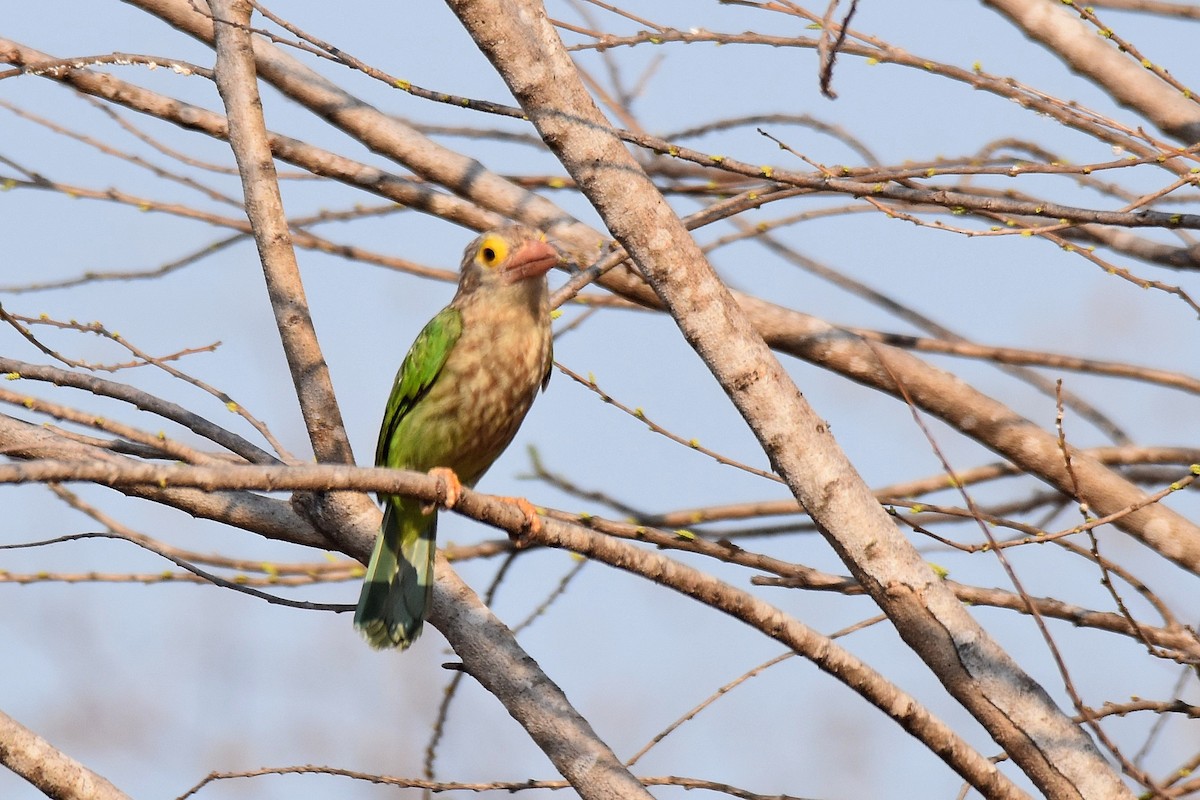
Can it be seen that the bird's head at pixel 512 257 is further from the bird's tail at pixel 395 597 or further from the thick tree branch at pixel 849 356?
the bird's tail at pixel 395 597

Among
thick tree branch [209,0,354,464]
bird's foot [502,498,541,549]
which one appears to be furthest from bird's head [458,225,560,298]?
bird's foot [502,498,541,549]

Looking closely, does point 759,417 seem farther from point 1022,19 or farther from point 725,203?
point 1022,19

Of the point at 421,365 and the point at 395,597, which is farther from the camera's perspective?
the point at 421,365

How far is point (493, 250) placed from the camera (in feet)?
15.3

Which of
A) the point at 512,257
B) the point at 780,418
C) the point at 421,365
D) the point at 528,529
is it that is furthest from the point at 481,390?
the point at 780,418

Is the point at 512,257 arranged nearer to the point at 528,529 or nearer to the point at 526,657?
the point at 526,657

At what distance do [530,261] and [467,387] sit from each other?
1.58ft

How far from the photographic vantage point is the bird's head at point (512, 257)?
14.9 ft

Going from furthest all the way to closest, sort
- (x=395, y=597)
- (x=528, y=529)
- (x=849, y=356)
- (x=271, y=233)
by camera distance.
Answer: (x=395, y=597), (x=849, y=356), (x=271, y=233), (x=528, y=529)

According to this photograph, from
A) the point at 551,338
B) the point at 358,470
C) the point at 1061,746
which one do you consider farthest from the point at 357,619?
the point at 1061,746

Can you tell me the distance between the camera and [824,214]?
4.87 meters

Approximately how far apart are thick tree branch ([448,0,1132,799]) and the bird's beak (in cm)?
157

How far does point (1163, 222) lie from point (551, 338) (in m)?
2.34

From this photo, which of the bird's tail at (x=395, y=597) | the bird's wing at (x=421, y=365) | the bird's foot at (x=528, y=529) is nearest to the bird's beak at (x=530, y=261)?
the bird's wing at (x=421, y=365)
